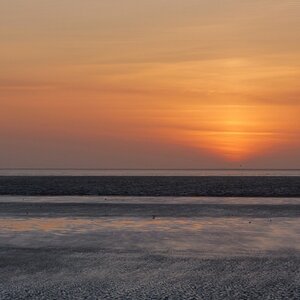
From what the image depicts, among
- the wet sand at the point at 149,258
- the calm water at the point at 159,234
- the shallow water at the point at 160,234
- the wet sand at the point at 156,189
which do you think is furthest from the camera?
the wet sand at the point at 156,189

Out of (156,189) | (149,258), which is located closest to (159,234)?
(149,258)

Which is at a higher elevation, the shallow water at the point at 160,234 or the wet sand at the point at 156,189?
the wet sand at the point at 156,189

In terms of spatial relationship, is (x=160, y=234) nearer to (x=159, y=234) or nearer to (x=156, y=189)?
(x=159, y=234)

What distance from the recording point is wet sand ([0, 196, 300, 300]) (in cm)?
1559

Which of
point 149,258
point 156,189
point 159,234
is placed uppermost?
point 156,189

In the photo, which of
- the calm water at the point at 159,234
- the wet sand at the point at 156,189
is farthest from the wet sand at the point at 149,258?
the wet sand at the point at 156,189

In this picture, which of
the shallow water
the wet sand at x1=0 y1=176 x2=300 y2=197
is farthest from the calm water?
the wet sand at x1=0 y1=176 x2=300 y2=197

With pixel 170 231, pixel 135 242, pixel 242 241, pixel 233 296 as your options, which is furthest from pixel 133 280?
pixel 170 231

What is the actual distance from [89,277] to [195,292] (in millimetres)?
3699

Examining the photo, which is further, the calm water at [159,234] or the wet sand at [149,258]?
the calm water at [159,234]

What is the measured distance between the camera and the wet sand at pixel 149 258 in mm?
15586

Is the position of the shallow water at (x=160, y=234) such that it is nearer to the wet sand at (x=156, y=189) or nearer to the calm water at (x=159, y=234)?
the calm water at (x=159, y=234)

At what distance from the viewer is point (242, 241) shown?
24797mm

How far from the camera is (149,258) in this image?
2033 centimetres
